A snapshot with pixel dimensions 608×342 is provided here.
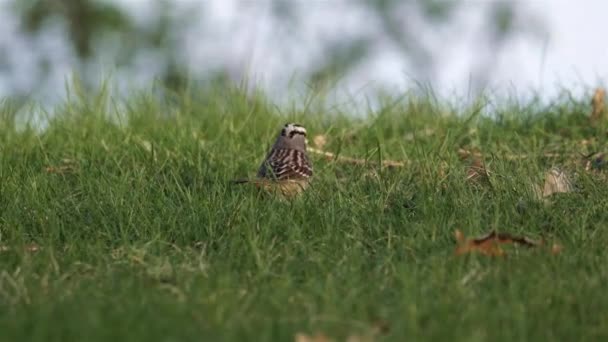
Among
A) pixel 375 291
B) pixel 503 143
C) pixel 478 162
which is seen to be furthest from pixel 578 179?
pixel 375 291

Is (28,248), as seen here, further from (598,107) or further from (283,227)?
(598,107)

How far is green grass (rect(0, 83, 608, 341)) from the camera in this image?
4531mm

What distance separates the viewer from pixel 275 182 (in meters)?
7.06

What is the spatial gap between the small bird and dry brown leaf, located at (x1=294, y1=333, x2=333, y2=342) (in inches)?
104

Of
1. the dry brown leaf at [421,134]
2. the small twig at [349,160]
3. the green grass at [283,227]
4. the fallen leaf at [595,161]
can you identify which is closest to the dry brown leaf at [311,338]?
the green grass at [283,227]

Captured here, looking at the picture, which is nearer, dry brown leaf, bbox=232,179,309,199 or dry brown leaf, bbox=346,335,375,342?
dry brown leaf, bbox=346,335,375,342

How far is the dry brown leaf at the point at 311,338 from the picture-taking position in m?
4.12

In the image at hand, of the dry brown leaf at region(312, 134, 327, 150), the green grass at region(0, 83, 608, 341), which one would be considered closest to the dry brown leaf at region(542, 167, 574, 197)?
the green grass at region(0, 83, 608, 341)

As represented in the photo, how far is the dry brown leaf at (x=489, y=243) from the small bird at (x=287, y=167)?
1596 mm

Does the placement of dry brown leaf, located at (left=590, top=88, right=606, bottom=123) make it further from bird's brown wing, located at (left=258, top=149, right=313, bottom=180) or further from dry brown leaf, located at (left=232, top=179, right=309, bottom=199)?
dry brown leaf, located at (left=232, top=179, right=309, bottom=199)

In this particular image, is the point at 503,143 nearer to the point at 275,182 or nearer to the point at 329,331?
the point at 275,182

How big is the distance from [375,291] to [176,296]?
0.90 m

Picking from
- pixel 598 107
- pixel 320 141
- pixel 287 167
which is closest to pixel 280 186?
pixel 287 167

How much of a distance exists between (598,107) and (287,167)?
132 inches
